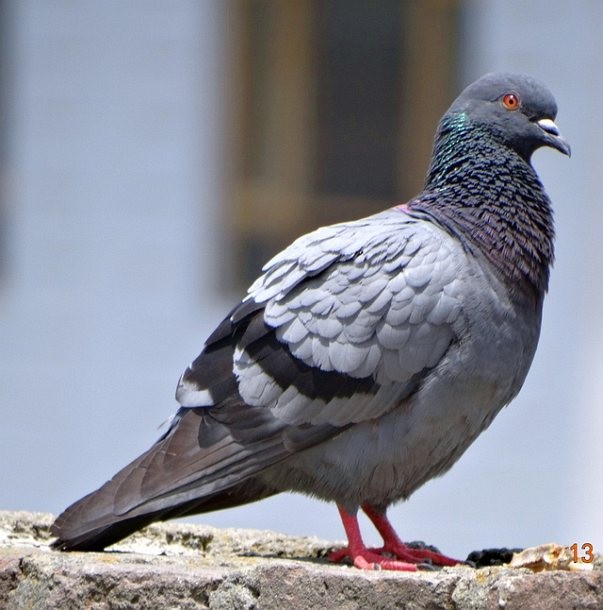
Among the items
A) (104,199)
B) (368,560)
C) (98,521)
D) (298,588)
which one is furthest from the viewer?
(104,199)

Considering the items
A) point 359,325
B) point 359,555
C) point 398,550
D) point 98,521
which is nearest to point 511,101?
point 359,325

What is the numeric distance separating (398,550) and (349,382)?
62cm

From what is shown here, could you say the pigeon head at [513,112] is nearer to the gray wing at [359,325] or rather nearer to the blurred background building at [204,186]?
the gray wing at [359,325]

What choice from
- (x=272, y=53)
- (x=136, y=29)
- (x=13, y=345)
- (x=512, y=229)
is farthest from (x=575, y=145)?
(x=512, y=229)

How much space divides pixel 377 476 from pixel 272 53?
5.79 m

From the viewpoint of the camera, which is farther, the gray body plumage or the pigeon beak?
the pigeon beak

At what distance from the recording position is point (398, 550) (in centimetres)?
494

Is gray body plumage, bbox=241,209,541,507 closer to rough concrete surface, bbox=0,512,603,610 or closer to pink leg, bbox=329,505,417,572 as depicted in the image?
pink leg, bbox=329,505,417,572

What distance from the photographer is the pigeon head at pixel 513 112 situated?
5.32 m

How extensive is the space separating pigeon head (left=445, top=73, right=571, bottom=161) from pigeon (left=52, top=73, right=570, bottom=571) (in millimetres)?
554

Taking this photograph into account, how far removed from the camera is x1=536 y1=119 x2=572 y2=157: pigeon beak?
17.4 ft

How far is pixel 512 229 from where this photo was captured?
16.5 feet

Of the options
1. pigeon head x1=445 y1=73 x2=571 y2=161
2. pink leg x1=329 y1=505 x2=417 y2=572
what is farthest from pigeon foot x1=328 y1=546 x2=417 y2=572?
pigeon head x1=445 y1=73 x2=571 y2=161

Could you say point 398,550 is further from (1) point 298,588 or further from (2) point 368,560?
(1) point 298,588
